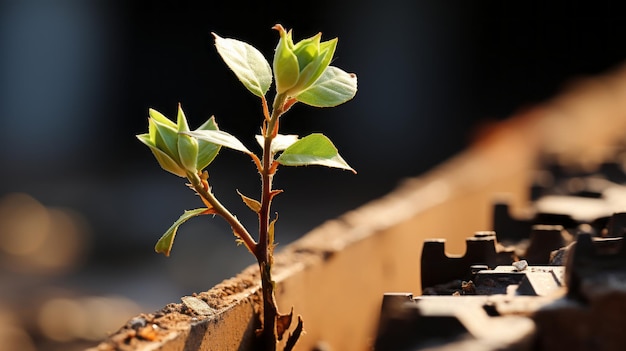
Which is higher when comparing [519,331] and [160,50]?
[160,50]

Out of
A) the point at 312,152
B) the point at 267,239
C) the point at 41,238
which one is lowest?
the point at 41,238

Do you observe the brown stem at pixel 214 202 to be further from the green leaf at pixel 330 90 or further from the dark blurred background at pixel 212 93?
the dark blurred background at pixel 212 93

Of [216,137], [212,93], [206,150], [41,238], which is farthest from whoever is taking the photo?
[212,93]

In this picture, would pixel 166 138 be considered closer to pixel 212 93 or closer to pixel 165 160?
pixel 165 160

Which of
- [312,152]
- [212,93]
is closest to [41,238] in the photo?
[212,93]

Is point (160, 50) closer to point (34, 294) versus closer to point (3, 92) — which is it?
point (3, 92)

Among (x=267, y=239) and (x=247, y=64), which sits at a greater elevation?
(x=247, y=64)

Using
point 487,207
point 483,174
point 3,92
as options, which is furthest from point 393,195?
point 3,92
